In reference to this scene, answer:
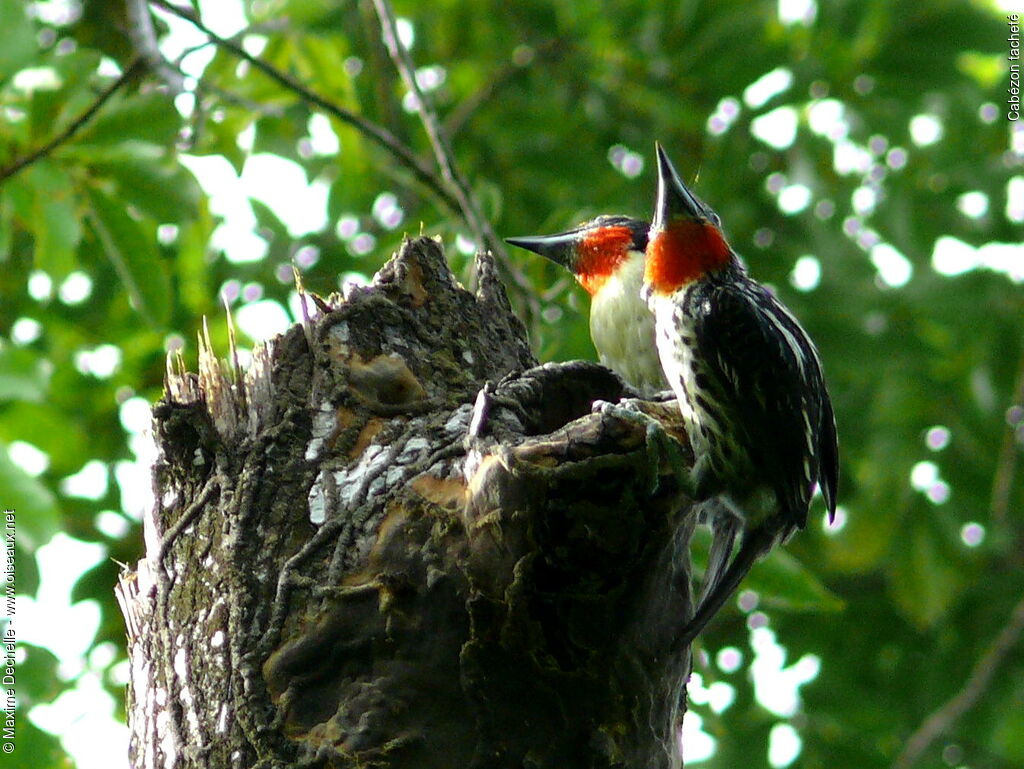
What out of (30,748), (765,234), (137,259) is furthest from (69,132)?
(765,234)

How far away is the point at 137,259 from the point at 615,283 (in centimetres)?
153

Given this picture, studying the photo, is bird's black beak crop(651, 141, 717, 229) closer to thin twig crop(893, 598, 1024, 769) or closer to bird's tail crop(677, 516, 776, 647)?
bird's tail crop(677, 516, 776, 647)

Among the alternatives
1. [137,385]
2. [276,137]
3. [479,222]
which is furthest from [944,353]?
[137,385]

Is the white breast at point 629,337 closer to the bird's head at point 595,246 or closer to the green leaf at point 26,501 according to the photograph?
the bird's head at point 595,246

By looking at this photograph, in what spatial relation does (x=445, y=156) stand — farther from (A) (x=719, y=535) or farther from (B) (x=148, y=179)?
(A) (x=719, y=535)

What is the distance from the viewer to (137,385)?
5.01m

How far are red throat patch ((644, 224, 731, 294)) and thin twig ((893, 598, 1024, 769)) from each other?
8.30 ft

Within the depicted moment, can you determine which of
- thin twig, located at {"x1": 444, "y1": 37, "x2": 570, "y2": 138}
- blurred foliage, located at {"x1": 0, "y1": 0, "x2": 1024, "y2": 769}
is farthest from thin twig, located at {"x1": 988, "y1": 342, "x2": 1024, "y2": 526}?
thin twig, located at {"x1": 444, "y1": 37, "x2": 570, "y2": 138}

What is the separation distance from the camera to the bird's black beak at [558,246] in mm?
4242

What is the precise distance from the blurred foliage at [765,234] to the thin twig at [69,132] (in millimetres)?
656

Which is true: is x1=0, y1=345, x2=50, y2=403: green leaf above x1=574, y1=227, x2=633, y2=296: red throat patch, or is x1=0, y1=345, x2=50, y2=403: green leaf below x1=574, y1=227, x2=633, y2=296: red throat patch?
above

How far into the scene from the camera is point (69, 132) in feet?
11.6

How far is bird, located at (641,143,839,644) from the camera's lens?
2.95m

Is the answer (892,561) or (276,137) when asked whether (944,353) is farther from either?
(276,137)
